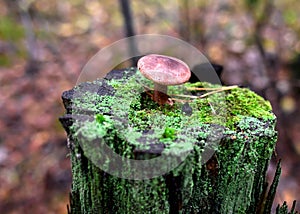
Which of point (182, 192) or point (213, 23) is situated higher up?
point (213, 23)

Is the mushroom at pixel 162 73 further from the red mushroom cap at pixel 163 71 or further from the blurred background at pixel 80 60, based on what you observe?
the blurred background at pixel 80 60

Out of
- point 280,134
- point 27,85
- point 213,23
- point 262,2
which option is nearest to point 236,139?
point 280,134

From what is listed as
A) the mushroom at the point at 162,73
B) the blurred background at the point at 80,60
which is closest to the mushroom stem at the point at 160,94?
the mushroom at the point at 162,73

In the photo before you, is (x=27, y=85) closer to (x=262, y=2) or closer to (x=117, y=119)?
(x=262, y=2)

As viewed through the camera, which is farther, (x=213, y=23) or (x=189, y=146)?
(x=213, y=23)

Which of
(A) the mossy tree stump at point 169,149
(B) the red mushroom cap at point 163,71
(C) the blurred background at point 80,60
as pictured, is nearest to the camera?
(A) the mossy tree stump at point 169,149

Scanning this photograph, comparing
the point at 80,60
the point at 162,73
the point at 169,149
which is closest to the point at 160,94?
the point at 162,73
